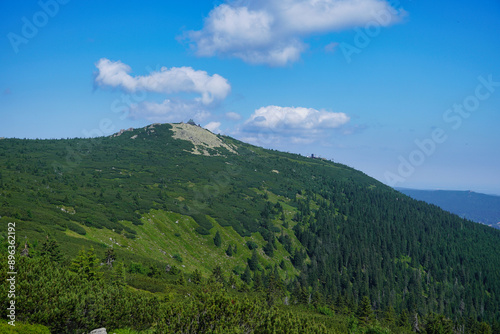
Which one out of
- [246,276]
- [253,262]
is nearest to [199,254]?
[246,276]

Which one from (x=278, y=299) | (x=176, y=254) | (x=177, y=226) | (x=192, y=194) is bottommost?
(x=278, y=299)

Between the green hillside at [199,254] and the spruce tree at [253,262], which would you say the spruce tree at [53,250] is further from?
the spruce tree at [253,262]

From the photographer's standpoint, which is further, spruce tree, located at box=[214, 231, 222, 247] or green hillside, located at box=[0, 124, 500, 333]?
spruce tree, located at box=[214, 231, 222, 247]

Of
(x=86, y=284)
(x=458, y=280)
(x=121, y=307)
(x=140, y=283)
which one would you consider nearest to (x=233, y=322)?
(x=121, y=307)

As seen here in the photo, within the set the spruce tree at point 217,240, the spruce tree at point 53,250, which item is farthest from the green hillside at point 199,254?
the spruce tree at point 217,240

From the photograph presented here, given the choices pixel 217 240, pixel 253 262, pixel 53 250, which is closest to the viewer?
pixel 53 250

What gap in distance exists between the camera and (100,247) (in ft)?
245

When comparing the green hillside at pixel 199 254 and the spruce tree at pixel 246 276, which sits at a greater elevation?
the green hillside at pixel 199 254

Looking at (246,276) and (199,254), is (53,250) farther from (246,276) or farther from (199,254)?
(246,276)

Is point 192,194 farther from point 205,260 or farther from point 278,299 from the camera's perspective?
point 278,299

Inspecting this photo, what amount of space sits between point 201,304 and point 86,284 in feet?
36.7

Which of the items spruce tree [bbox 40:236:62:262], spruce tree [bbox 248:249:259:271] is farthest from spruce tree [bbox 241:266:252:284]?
spruce tree [bbox 40:236:62:262]

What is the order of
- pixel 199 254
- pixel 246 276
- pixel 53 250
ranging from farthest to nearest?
pixel 246 276, pixel 199 254, pixel 53 250

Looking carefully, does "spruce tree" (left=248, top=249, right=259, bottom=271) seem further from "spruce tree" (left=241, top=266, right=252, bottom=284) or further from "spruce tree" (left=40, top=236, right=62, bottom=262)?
"spruce tree" (left=40, top=236, right=62, bottom=262)
